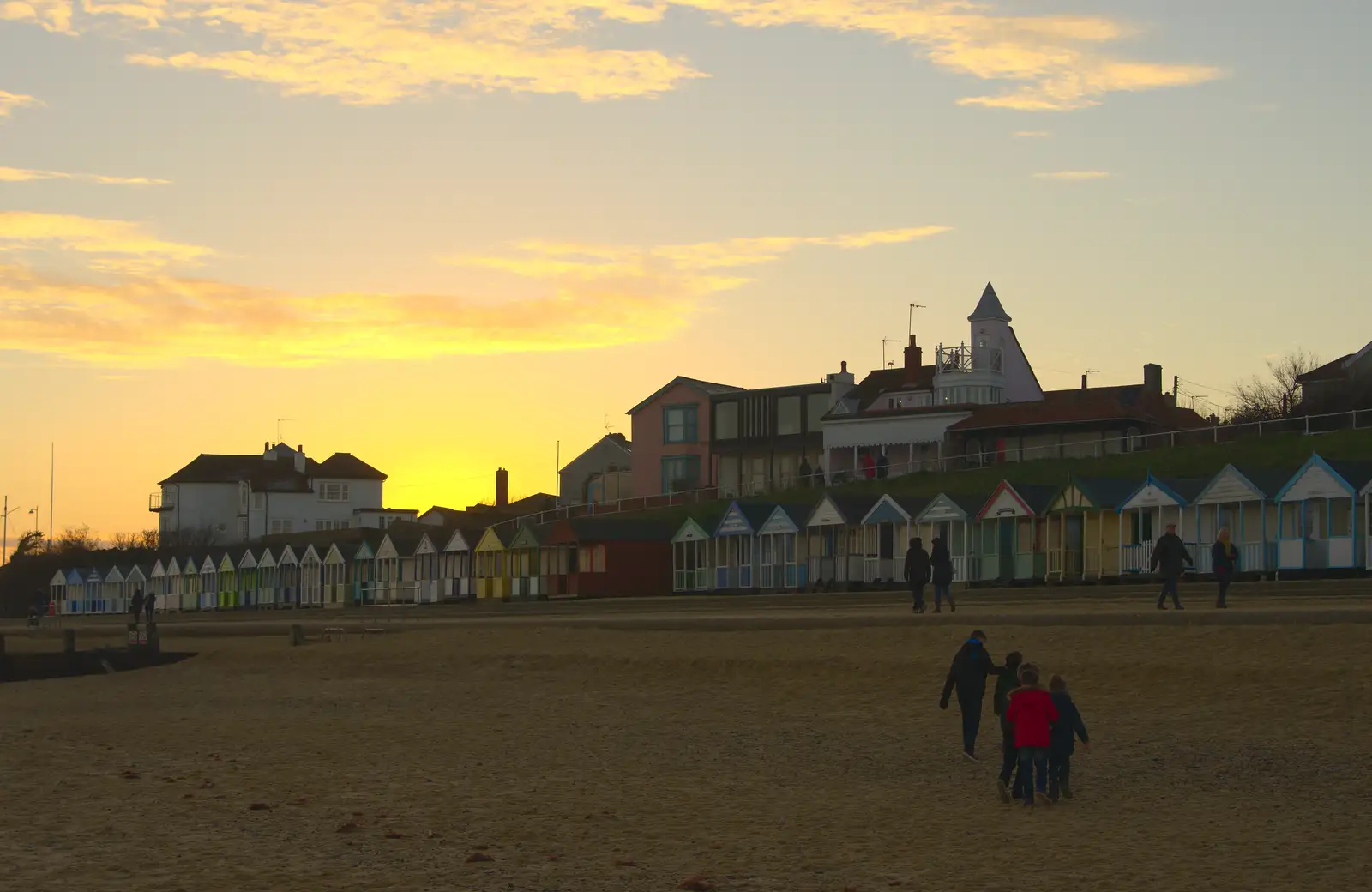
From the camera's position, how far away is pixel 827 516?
53094 millimetres

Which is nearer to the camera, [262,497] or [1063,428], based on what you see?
[1063,428]

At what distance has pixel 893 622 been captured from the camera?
30.2 m

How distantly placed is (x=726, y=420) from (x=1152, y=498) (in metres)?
40.9

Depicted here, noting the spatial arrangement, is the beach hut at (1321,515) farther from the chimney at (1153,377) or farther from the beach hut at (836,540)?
the chimney at (1153,377)

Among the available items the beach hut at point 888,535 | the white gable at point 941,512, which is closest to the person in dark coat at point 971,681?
the white gable at point 941,512

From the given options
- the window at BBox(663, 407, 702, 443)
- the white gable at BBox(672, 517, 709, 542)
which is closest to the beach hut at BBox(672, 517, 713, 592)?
the white gable at BBox(672, 517, 709, 542)

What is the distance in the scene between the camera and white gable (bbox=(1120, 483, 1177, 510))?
43.9 meters

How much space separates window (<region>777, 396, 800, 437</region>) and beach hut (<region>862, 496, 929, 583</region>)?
97.5 feet

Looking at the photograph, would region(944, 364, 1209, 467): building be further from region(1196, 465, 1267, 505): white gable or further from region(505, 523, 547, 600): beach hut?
region(1196, 465, 1267, 505): white gable

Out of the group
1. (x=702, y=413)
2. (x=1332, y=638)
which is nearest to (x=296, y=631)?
(x=1332, y=638)

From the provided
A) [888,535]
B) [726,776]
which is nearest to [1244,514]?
[888,535]

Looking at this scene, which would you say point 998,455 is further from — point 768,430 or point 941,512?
point 941,512

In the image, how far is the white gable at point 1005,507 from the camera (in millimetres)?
47500

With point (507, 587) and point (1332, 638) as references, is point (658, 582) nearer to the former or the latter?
point (507, 587)
